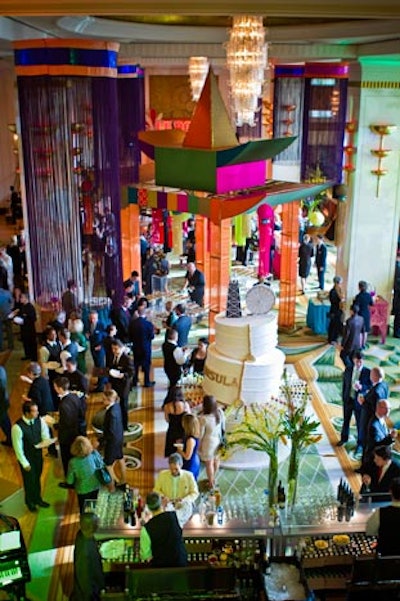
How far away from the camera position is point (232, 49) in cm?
857

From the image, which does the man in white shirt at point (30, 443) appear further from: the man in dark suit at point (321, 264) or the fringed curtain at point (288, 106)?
the fringed curtain at point (288, 106)

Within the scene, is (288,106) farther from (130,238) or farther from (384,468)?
(384,468)

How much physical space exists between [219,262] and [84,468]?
400 centimetres

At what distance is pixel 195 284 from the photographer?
34.4 feet

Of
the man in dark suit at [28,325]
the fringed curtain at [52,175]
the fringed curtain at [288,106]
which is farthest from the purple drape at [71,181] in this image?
the fringed curtain at [288,106]

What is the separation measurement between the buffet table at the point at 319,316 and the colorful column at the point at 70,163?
293 cm

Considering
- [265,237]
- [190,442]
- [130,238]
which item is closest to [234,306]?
[190,442]

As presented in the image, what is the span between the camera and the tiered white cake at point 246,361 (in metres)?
7.04

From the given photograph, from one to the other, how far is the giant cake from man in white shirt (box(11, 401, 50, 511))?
1995mm

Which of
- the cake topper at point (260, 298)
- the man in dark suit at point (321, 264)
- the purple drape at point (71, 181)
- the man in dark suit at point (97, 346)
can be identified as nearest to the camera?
the cake topper at point (260, 298)

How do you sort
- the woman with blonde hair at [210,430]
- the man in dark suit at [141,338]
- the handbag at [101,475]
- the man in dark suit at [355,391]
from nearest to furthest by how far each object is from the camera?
1. the handbag at [101,475]
2. the woman with blonde hair at [210,430]
3. the man in dark suit at [355,391]
4. the man in dark suit at [141,338]

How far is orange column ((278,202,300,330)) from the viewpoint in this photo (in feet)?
33.6

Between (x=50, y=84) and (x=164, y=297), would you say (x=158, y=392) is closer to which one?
(x=164, y=297)

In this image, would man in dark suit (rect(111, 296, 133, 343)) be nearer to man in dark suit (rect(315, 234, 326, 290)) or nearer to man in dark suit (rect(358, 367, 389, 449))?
man in dark suit (rect(358, 367, 389, 449))
